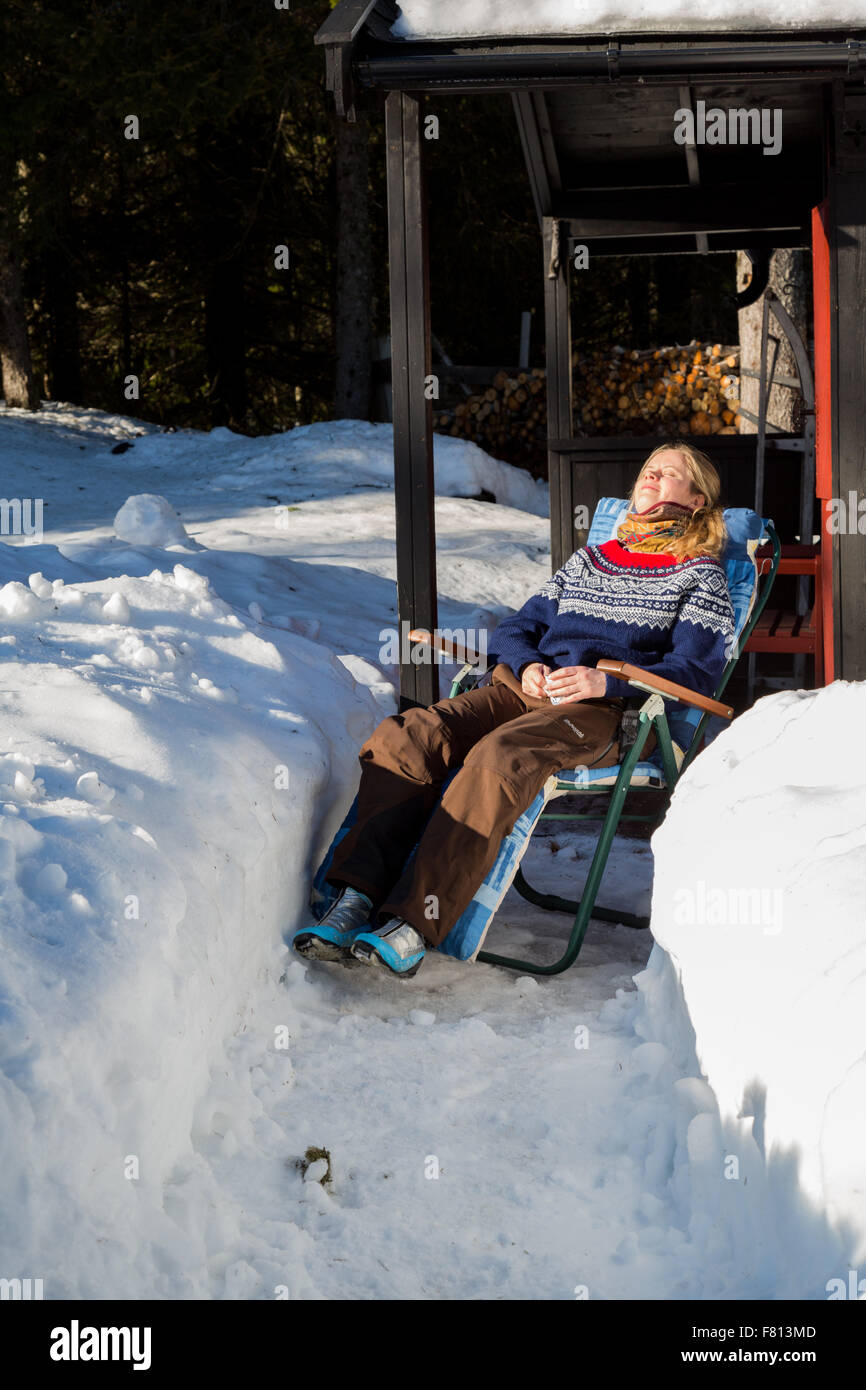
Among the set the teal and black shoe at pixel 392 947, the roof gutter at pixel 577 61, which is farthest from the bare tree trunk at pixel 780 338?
the teal and black shoe at pixel 392 947

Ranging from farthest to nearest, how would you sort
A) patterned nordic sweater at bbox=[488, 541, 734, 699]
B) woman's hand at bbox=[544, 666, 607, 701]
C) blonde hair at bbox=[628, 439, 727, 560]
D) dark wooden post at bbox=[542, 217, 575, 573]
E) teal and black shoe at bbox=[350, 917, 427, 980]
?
dark wooden post at bbox=[542, 217, 575, 573], blonde hair at bbox=[628, 439, 727, 560], patterned nordic sweater at bbox=[488, 541, 734, 699], woman's hand at bbox=[544, 666, 607, 701], teal and black shoe at bbox=[350, 917, 427, 980]

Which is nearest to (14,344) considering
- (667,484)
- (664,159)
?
(664,159)

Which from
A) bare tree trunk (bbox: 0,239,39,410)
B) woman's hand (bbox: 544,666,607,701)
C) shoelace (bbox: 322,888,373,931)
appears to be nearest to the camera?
shoelace (bbox: 322,888,373,931)

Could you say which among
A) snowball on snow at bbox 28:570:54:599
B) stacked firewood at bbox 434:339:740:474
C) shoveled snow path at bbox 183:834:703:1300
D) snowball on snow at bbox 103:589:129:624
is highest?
stacked firewood at bbox 434:339:740:474

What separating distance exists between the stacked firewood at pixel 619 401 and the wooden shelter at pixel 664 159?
443cm

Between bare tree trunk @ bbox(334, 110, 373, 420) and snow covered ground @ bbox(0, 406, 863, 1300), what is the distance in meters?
9.75

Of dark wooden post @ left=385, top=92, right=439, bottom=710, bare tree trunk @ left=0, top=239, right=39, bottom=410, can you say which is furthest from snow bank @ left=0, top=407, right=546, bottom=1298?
bare tree trunk @ left=0, top=239, right=39, bottom=410

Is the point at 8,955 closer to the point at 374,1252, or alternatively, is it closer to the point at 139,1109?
the point at 139,1109

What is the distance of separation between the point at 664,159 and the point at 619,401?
5506 mm

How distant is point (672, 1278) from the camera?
227 centimetres

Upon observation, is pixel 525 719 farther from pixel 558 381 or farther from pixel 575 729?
pixel 558 381

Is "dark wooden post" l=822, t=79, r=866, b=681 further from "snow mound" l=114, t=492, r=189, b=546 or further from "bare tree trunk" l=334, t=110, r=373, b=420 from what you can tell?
"bare tree trunk" l=334, t=110, r=373, b=420

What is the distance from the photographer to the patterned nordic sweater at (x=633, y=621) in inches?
153

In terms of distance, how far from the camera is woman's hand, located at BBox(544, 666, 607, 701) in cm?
377
